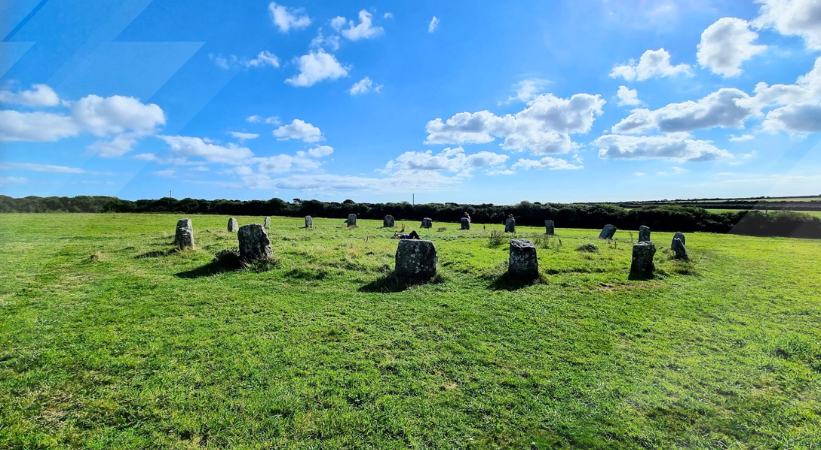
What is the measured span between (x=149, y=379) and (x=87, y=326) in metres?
3.03

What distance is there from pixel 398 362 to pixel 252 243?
26.8ft

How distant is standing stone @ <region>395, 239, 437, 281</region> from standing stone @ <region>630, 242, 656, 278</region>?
249 inches

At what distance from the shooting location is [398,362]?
5.90 meters

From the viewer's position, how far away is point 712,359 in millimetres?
6316

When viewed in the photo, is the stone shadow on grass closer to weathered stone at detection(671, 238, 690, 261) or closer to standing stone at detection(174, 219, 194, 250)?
standing stone at detection(174, 219, 194, 250)

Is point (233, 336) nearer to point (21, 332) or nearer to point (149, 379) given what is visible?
point (149, 379)

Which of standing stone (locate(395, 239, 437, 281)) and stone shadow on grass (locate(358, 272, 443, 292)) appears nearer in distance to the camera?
stone shadow on grass (locate(358, 272, 443, 292))

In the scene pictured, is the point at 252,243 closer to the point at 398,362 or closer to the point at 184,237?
the point at 184,237

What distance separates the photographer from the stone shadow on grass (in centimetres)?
1042

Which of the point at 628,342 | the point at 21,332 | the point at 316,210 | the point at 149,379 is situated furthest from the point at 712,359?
the point at 316,210

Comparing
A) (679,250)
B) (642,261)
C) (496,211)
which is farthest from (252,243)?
(496,211)

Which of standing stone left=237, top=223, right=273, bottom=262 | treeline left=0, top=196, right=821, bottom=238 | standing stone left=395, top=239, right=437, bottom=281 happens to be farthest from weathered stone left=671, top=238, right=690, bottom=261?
treeline left=0, top=196, right=821, bottom=238

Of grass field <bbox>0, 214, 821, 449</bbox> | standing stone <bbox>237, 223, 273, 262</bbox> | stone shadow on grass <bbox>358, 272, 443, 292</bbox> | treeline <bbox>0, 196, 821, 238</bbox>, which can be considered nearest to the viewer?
grass field <bbox>0, 214, 821, 449</bbox>

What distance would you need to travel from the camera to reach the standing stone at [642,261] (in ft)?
39.9
